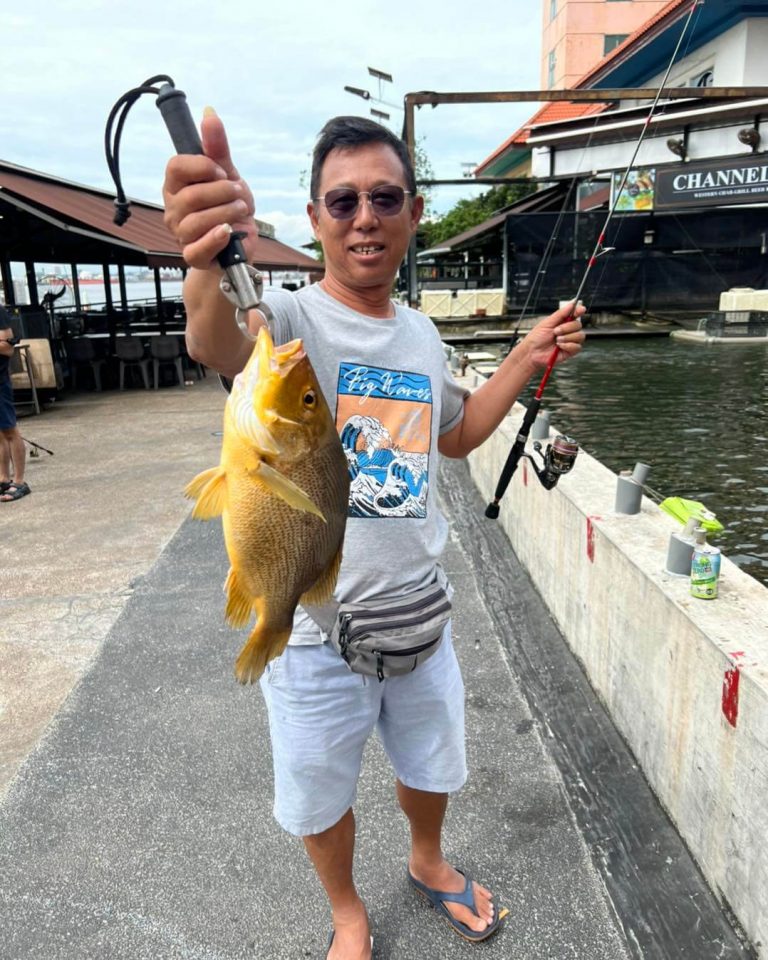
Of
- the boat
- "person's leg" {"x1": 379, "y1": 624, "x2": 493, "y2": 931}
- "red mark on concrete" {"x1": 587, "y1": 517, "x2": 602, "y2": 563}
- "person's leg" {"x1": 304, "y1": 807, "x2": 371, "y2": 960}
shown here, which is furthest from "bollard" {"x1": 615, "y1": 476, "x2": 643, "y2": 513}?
the boat

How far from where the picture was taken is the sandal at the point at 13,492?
7.13 metres

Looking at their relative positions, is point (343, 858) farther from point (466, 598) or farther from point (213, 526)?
point (213, 526)

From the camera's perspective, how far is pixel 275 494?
149 cm

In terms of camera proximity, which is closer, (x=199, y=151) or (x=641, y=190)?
(x=199, y=151)

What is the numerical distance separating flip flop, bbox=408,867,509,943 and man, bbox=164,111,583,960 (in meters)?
0.28

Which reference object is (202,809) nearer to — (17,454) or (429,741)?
(429,741)

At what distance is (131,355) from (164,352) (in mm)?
628

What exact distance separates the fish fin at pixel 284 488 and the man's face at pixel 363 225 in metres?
0.69

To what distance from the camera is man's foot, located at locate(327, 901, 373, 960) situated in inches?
84.1

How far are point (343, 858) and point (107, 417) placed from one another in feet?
34.6

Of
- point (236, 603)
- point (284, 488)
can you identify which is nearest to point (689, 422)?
point (236, 603)

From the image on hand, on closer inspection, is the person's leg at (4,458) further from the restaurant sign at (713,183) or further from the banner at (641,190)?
the restaurant sign at (713,183)

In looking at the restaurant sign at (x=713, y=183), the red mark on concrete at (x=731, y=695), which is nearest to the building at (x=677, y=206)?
the restaurant sign at (x=713, y=183)

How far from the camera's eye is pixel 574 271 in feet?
66.6
